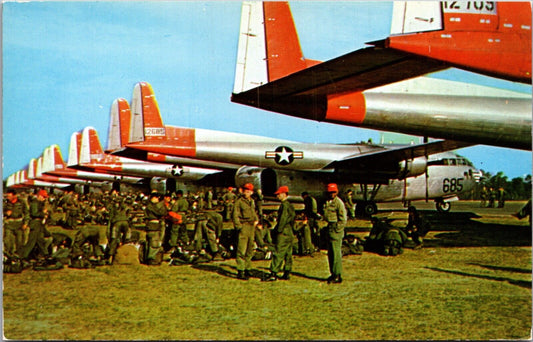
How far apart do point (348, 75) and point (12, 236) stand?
→ 5.83 metres

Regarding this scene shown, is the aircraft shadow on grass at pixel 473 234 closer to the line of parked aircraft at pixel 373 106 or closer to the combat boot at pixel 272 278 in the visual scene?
the line of parked aircraft at pixel 373 106

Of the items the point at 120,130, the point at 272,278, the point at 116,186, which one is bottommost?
the point at 272,278

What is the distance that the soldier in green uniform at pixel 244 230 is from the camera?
751 cm

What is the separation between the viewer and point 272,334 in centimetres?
581

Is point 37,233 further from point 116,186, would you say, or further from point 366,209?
point 116,186

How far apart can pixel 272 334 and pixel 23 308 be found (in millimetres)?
3452

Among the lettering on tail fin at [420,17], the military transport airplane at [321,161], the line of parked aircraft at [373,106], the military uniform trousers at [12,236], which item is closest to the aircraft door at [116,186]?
the line of parked aircraft at [373,106]

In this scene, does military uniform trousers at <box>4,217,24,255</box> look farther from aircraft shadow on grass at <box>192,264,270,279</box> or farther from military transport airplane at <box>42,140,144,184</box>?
military transport airplane at <box>42,140,144,184</box>

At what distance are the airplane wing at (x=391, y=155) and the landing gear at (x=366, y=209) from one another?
4.67 feet

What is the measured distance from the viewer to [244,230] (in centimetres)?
769

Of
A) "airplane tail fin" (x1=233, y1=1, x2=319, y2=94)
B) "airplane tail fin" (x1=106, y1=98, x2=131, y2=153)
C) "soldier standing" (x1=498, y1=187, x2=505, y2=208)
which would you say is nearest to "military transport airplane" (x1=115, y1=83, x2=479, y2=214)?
"airplane tail fin" (x1=106, y1=98, x2=131, y2=153)

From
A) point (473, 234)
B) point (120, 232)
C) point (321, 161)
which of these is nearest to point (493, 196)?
point (473, 234)

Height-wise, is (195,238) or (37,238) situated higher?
(37,238)

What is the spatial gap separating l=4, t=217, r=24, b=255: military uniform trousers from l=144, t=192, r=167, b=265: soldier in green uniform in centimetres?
202
